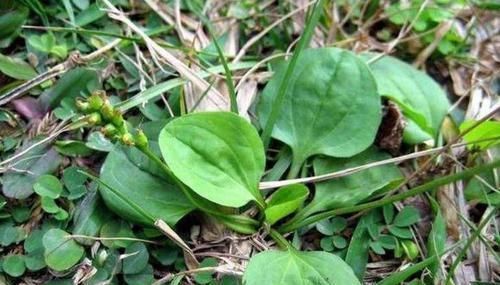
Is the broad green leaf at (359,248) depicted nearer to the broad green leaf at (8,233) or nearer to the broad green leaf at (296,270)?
the broad green leaf at (296,270)

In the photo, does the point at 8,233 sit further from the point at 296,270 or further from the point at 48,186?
the point at 296,270

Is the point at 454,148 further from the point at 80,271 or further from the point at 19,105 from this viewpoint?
the point at 19,105

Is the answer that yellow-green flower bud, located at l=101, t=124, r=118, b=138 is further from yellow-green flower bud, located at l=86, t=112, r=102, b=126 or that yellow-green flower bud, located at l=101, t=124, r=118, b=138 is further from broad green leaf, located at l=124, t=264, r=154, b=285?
broad green leaf, located at l=124, t=264, r=154, b=285

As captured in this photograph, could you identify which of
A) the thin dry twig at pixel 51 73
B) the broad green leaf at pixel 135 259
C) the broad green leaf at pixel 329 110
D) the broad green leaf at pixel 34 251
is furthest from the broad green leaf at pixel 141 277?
the thin dry twig at pixel 51 73

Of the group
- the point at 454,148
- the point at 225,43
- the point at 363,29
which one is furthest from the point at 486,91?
the point at 225,43

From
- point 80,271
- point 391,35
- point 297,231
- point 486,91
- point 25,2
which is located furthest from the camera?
point 391,35

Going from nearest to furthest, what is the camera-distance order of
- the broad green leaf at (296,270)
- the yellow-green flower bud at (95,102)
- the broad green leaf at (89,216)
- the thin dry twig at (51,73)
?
the yellow-green flower bud at (95,102) → the broad green leaf at (296,270) → the broad green leaf at (89,216) → the thin dry twig at (51,73)
